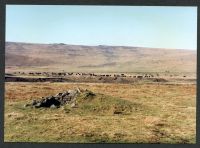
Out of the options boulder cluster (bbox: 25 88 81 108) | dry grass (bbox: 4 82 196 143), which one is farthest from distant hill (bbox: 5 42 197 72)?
boulder cluster (bbox: 25 88 81 108)

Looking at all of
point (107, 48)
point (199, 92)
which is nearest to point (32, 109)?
point (107, 48)

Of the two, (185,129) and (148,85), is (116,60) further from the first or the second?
(185,129)

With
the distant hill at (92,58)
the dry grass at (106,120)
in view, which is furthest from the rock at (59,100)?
the distant hill at (92,58)

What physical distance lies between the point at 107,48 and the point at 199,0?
5.57 m

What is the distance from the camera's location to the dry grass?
10.6m

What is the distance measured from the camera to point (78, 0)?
8.92 meters

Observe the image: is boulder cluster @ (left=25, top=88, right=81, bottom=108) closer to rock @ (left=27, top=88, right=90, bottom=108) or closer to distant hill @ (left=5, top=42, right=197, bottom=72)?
rock @ (left=27, top=88, right=90, bottom=108)

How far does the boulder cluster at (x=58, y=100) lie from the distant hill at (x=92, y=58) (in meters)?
1.64

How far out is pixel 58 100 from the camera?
11797mm

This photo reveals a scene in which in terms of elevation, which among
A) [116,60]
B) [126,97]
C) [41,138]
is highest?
[116,60]

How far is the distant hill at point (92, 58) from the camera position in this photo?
14102 millimetres

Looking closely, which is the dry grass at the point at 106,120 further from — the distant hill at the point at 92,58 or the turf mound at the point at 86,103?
the distant hill at the point at 92,58

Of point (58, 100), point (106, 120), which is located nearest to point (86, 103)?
point (106, 120)

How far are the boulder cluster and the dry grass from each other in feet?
0.74
